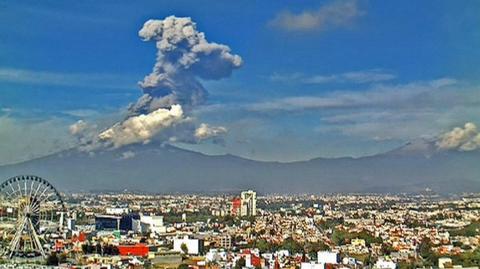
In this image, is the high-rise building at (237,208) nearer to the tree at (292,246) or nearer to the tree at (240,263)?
the tree at (292,246)

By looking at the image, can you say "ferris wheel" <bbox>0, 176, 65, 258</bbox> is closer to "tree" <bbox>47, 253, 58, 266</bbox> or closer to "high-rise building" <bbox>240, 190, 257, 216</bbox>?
"tree" <bbox>47, 253, 58, 266</bbox>

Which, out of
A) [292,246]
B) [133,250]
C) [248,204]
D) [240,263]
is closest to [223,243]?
[292,246]

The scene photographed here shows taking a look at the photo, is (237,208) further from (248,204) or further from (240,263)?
(240,263)

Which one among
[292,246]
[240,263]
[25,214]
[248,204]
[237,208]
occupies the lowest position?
[240,263]

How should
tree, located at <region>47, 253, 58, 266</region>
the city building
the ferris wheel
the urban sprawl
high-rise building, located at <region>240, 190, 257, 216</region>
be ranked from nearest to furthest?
tree, located at <region>47, 253, 58, 266</region> < the urban sprawl < the ferris wheel < the city building < high-rise building, located at <region>240, 190, 257, 216</region>

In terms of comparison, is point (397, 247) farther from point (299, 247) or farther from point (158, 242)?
point (158, 242)

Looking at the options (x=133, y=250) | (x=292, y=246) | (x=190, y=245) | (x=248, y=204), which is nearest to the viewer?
(x=133, y=250)

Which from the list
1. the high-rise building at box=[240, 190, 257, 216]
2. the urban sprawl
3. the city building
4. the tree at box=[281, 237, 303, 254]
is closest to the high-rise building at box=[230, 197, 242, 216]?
the high-rise building at box=[240, 190, 257, 216]

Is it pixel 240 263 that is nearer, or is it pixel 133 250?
pixel 240 263
